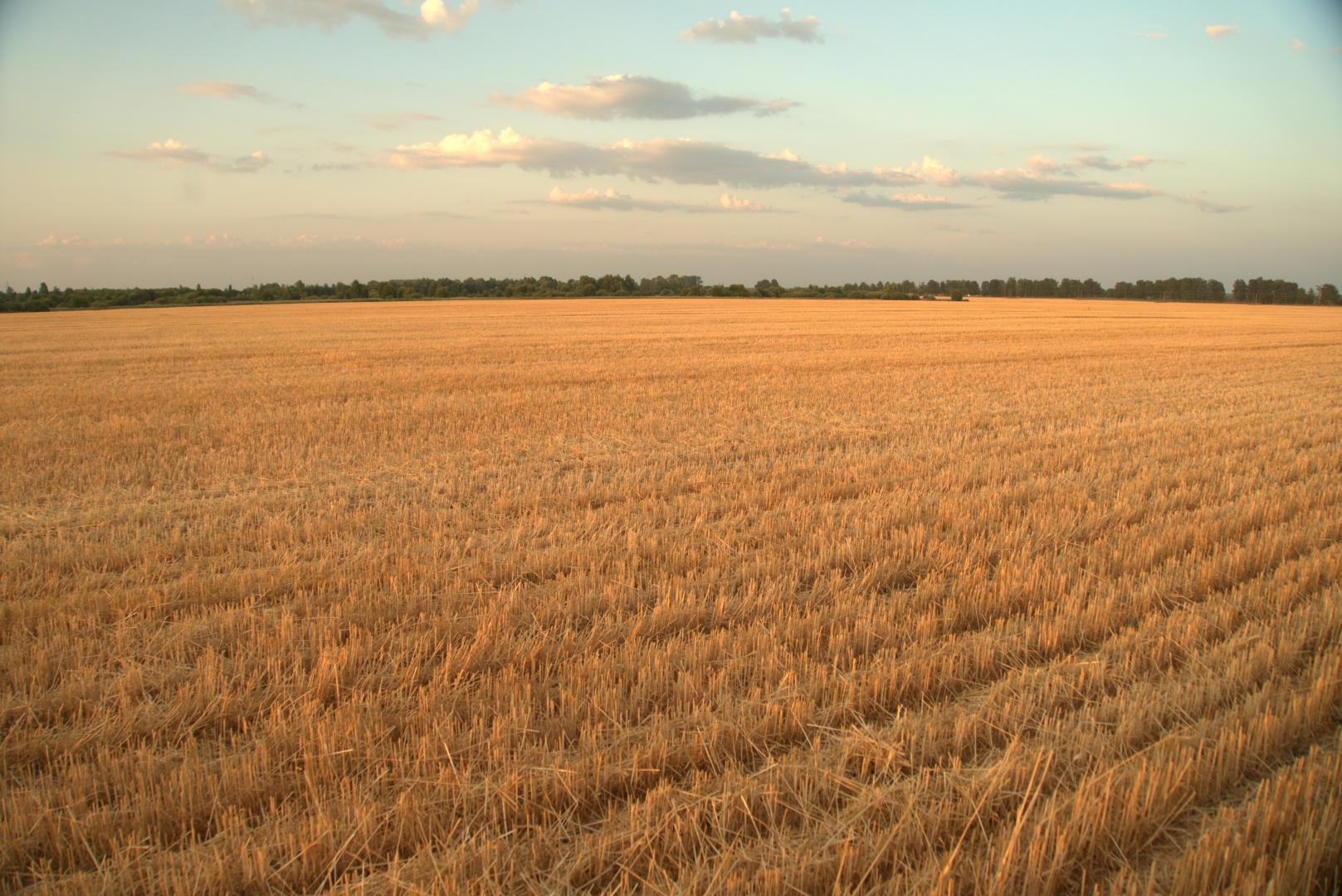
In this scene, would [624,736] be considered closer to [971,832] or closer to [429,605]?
[971,832]

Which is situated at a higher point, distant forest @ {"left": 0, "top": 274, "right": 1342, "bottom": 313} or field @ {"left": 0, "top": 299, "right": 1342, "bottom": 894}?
distant forest @ {"left": 0, "top": 274, "right": 1342, "bottom": 313}

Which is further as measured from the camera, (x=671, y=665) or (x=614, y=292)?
(x=614, y=292)

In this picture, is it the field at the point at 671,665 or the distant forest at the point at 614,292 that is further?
the distant forest at the point at 614,292

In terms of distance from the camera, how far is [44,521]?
20.4 ft

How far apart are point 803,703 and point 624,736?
0.79 meters

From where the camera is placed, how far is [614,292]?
8625 cm

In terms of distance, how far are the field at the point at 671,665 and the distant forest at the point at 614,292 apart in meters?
70.2

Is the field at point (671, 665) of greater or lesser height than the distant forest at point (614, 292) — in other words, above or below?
below

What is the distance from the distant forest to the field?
70217mm

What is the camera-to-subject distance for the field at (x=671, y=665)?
2.41m

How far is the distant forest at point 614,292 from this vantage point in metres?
67.6

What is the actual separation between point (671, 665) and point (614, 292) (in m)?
85.1

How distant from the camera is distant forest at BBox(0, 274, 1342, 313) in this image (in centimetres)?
6756

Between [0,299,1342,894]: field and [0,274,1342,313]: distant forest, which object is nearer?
[0,299,1342,894]: field
